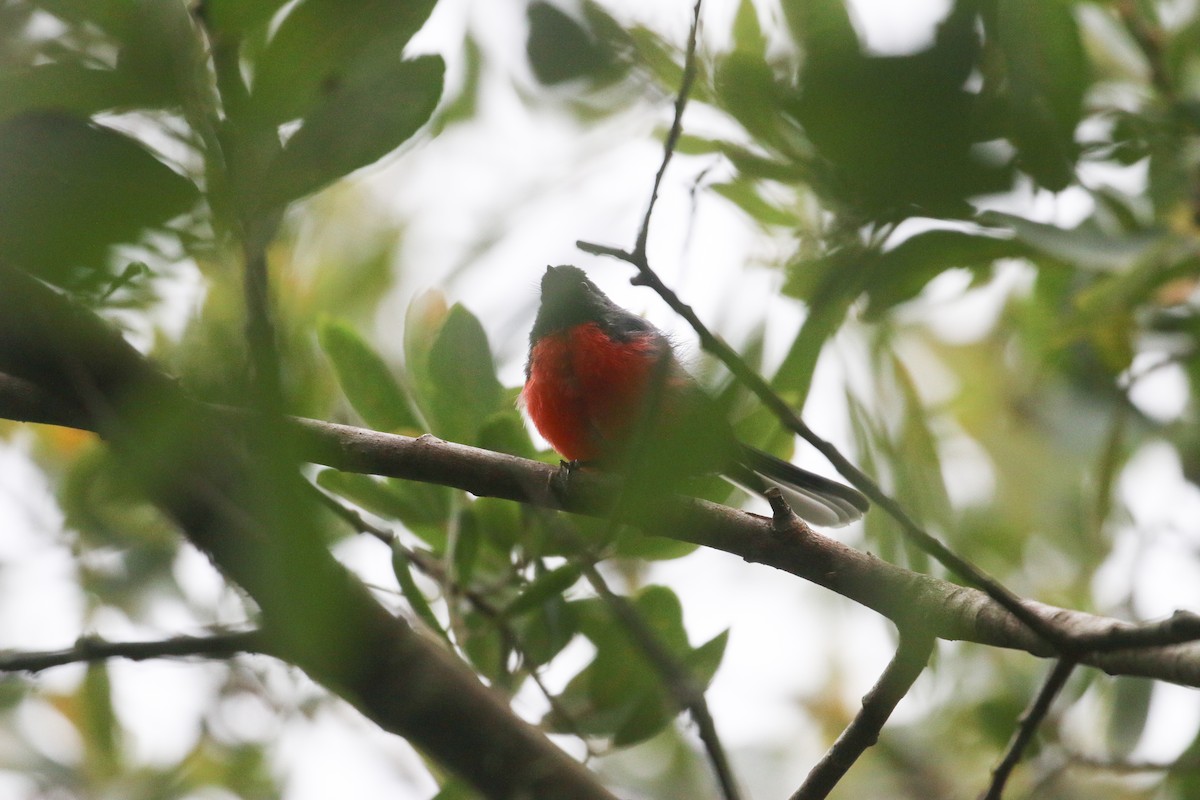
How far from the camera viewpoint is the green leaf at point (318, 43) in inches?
47.9

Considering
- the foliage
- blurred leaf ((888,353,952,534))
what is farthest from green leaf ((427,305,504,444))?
blurred leaf ((888,353,952,534))

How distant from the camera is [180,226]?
3.29 feet

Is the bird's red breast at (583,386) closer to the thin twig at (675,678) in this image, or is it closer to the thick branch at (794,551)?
the thick branch at (794,551)

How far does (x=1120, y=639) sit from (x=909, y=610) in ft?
1.42

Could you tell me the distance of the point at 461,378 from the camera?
10.1 ft

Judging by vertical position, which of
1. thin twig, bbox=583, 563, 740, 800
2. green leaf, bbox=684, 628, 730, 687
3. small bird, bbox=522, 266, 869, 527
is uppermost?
small bird, bbox=522, 266, 869, 527

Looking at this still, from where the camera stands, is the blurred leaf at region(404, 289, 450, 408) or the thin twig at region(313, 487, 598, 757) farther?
the blurred leaf at region(404, 289, 450, 408)

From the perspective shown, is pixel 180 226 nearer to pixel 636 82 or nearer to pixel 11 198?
pixel 11 198

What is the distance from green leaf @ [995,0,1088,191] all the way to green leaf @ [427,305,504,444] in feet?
5.40

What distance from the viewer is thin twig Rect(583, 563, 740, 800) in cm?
123

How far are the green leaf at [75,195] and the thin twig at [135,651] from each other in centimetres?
95

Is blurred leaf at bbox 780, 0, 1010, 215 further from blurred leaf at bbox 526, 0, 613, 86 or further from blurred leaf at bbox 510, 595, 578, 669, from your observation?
blurred leaf at bbox 510, 595, 578, 669

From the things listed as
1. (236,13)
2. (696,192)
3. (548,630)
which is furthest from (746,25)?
(548,630)

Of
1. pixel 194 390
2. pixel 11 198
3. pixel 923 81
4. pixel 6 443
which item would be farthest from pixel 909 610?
pixel 6 443
